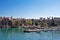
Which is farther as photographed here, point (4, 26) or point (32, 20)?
point (32, 20)

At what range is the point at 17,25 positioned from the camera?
18.1 metres

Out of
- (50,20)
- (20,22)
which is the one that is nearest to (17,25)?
(20,22)

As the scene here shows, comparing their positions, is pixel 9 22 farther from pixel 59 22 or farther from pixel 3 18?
pixel 59 22

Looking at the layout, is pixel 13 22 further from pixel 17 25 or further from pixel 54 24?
pixel 54 24

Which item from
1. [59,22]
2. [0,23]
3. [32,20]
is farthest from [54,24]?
[0,23]

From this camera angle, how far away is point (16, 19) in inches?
781

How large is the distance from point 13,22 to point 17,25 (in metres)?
0.72

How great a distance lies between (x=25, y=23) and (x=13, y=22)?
138cm

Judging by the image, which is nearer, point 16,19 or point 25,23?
point 25,23

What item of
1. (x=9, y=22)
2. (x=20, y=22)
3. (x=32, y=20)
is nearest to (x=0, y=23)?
(x=9, y=22)

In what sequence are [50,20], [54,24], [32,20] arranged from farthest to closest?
[32,20]
[50,20]
[54,24]

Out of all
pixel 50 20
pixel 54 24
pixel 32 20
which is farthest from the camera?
pixel 32 20

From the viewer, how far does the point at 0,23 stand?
18.9 m

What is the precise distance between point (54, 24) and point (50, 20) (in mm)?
1237
